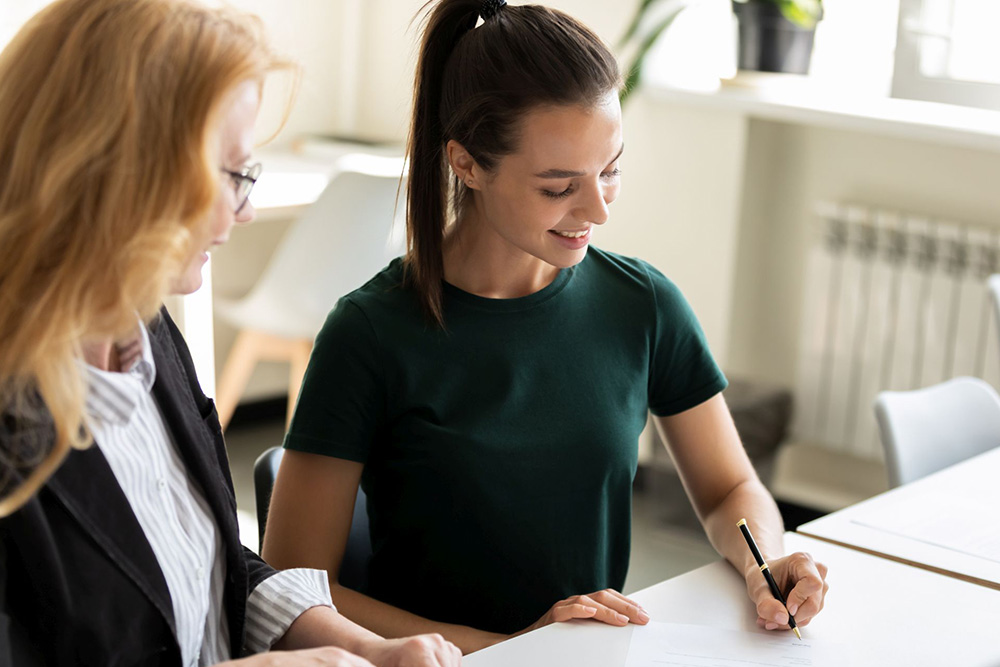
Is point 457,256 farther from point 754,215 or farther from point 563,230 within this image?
point 754,215

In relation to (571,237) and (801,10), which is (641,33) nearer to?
(801,10)

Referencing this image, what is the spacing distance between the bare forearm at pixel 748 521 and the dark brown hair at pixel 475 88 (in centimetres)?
45

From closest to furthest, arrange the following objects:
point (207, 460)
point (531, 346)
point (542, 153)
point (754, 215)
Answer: point (207, 460) < point (542, 153) < point (531, 346) < point (754, 215)

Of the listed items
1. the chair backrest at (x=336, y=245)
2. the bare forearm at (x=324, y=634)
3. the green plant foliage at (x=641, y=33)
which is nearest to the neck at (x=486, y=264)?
the bare forearm at (x=324, y=634)

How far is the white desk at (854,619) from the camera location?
1260 mm

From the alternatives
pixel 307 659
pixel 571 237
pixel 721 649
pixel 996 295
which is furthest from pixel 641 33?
pixel 307 659

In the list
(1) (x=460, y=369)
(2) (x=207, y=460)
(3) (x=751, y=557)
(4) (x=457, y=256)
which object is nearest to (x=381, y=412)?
(1) (x=460, y=369)

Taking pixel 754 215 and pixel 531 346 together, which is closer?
pixel 531 346

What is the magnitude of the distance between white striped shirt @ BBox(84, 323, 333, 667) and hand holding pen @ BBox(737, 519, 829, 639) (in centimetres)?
47

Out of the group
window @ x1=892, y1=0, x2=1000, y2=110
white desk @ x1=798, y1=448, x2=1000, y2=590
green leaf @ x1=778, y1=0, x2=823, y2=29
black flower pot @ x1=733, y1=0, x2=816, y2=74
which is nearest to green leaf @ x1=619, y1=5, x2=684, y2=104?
black flower pot @ x1=733, y1=0, x2=816, y2=74

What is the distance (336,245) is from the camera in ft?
10.5

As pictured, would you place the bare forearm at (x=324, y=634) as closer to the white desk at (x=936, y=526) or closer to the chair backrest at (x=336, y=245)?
the white desk at (x=936, y=526)

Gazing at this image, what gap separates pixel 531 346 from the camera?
1548 mm

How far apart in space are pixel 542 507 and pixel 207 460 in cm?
50
